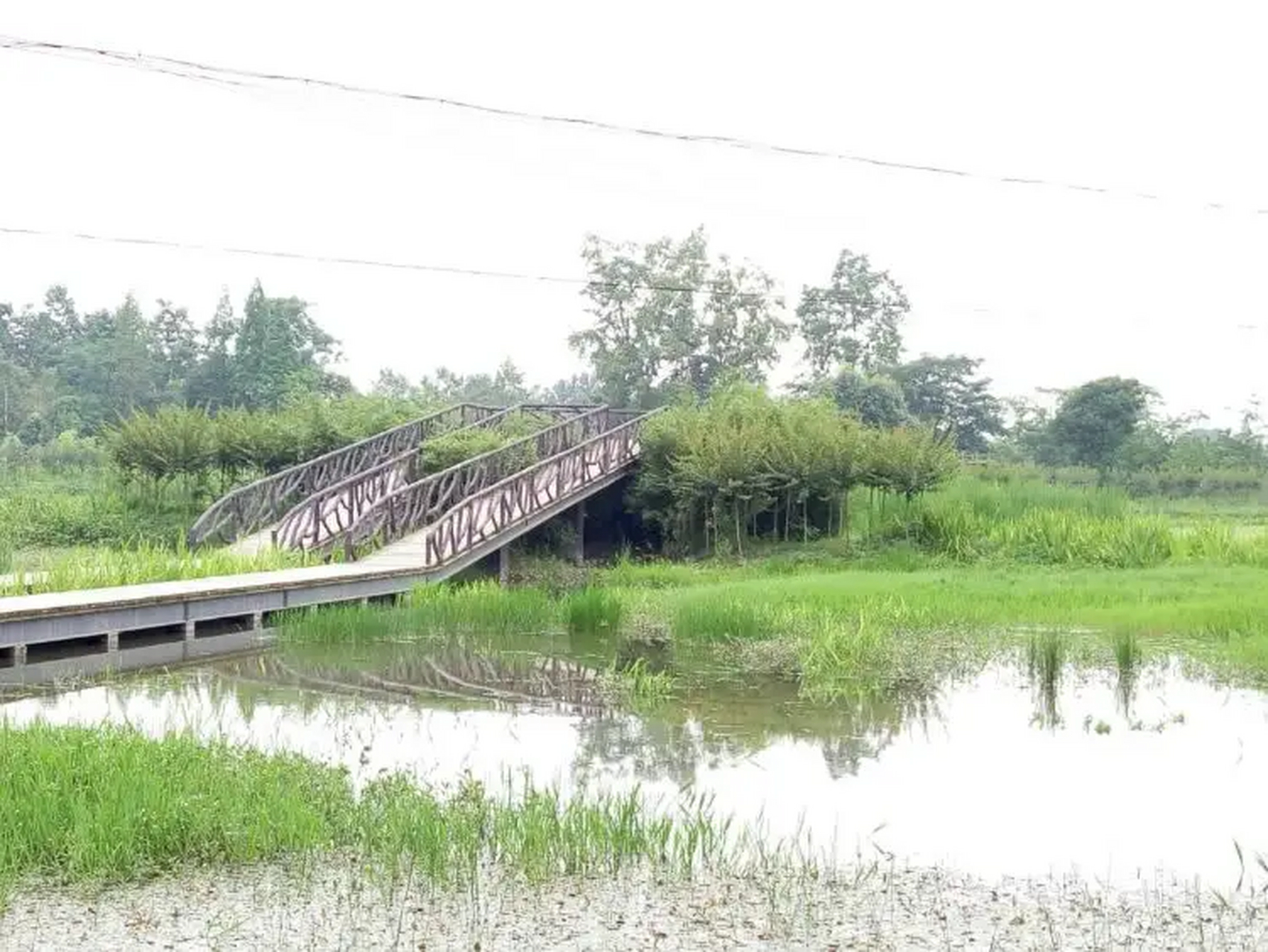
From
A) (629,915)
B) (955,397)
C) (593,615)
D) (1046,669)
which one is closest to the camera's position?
(629,915)

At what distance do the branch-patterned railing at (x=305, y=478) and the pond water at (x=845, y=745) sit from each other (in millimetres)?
7287

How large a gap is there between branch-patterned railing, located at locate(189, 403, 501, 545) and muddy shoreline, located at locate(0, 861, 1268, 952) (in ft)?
45.7

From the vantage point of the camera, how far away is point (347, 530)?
18.5 meters

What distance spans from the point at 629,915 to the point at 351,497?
1626 centimetres

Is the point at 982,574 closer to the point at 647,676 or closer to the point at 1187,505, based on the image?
the point at 647,676

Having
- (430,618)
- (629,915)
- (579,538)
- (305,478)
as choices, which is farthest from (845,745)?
(305,478)

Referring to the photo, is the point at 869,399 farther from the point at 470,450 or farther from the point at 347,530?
the point at 347,530

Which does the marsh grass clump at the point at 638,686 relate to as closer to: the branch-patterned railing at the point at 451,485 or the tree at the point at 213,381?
the branch-patterned railing at the point at 451,485

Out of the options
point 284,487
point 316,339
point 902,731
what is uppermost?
point 316,339

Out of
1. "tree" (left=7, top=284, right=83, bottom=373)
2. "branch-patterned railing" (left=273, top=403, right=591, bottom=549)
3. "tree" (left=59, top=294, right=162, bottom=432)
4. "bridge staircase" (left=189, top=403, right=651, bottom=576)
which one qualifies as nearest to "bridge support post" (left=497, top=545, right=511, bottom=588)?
"bridge staircase" (left=189, top=403, right=651, bottom=576)

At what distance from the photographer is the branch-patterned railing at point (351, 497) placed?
19078mm

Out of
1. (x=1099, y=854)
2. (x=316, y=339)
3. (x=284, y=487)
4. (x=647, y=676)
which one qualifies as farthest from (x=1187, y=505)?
(x=316, y=339)

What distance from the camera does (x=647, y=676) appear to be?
38.5 feet

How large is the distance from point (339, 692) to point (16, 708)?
96.9 inches
